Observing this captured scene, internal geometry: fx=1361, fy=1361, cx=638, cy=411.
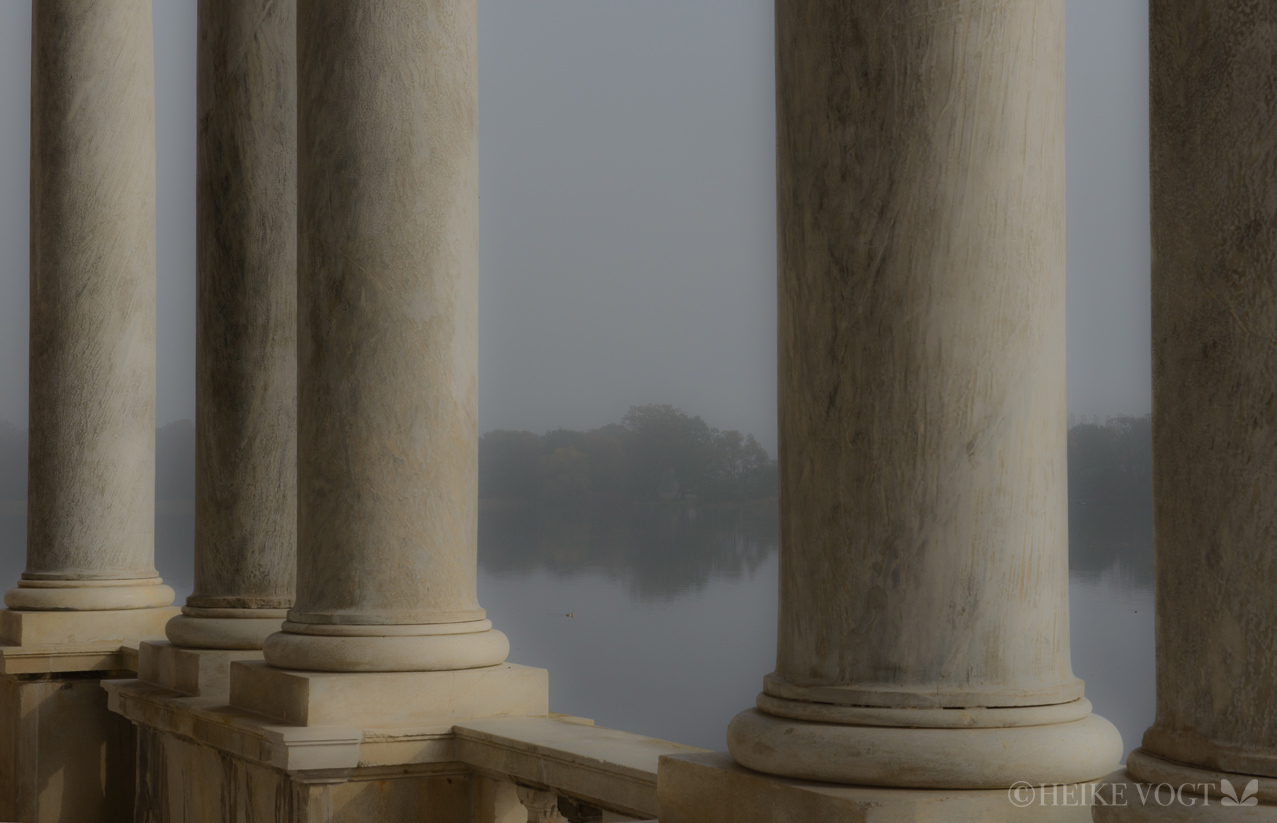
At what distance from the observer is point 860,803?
2802cm

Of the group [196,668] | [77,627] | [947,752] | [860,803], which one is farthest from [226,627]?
[947,752]

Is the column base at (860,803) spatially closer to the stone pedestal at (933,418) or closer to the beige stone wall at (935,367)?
the stone pedestal at (933,418)

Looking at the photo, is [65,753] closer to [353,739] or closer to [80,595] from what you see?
[80,595]

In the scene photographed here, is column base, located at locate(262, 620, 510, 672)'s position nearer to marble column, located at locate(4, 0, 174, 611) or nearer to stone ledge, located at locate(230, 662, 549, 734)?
stone ledge, located at locate(230, 662, 549, 734)

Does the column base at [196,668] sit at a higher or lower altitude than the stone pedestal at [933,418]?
lower

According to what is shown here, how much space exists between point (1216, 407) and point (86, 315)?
6976cm

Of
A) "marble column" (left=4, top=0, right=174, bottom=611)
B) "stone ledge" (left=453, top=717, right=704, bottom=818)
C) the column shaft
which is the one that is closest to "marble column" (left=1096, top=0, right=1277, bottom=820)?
the column shaft

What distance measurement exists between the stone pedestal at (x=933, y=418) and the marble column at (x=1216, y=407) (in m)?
4.94

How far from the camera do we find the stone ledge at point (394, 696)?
48.3 m

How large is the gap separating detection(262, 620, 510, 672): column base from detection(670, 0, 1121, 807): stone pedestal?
2087 centimetres

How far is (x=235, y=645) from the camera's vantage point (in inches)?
2477

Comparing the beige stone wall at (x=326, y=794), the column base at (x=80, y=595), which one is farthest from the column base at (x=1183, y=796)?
the column base at (x=80, y=595)

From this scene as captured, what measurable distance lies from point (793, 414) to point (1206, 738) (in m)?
11.8

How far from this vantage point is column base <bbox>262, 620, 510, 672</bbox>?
49.2 meters
